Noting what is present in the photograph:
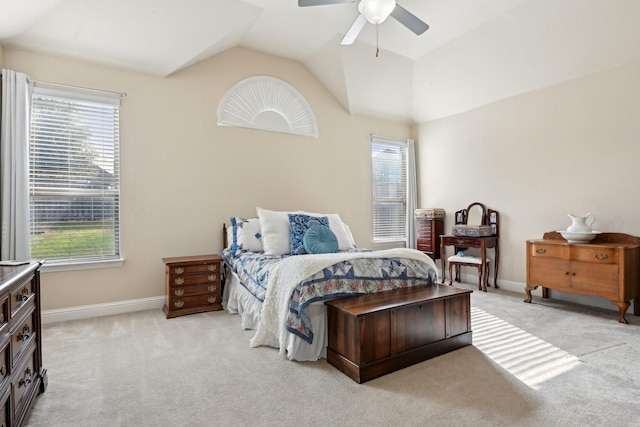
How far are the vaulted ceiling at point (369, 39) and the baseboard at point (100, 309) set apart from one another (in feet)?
8.23

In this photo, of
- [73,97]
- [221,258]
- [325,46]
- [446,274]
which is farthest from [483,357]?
[73,97]

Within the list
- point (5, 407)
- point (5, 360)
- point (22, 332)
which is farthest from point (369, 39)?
point (5, 407)

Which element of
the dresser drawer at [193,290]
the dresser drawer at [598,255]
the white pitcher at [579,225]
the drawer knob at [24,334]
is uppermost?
the white pitcher at [579,225]

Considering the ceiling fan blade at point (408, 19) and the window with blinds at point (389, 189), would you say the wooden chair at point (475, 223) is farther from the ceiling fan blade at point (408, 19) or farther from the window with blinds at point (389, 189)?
the ceiling fan blade at point (408, 19)

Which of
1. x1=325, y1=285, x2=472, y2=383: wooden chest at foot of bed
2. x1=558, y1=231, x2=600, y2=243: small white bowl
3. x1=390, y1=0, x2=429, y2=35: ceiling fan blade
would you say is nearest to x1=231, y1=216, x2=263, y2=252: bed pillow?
x1=325, y1=285, x2=472, y2=383: wooden chest at foot of bed

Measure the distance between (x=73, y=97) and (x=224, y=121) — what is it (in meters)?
1.51

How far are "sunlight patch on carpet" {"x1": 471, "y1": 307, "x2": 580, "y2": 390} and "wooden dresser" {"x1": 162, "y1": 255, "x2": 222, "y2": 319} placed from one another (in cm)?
260

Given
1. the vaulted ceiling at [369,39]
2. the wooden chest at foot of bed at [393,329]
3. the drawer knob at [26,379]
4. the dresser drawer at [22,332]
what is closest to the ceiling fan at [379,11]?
the vaulted ceiling at [369,39]

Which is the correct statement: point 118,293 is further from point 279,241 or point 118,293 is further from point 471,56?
point 471,56

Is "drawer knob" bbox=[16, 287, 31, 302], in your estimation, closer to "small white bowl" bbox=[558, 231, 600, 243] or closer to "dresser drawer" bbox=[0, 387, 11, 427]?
"dresser drawer" bbox=[0, 387, 11, 427]

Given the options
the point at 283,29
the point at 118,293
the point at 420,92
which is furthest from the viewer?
the point at 420,92

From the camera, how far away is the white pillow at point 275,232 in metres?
3.65

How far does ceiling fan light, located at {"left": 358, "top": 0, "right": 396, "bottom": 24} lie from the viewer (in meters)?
2.62

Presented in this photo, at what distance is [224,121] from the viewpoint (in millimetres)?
4207
